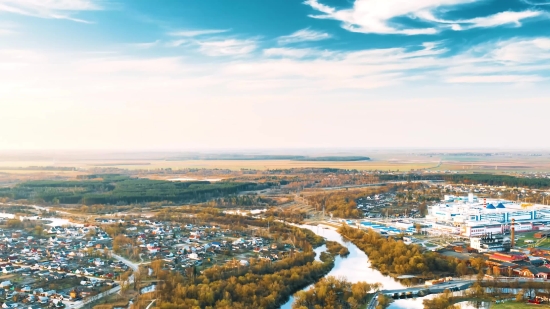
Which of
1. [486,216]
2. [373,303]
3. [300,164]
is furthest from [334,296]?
[300,164]

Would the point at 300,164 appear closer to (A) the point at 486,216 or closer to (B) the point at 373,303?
(A) the point at 486,216

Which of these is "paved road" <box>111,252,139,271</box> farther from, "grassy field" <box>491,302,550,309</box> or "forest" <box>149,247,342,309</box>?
"grassy field" <box>491,302,550,309</box>

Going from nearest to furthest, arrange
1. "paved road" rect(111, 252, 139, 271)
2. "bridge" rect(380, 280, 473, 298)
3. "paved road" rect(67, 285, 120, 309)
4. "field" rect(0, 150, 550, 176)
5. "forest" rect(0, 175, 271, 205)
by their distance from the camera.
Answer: "paved road" rect(67, 285, 120, 309) → "bridge" rect(380, 280, 473, 298) → "paved road" rect(111, 252, 139, 271) → "forest" rect(0, 175, 271, 205) → "field" rect(0, 150, 550, 176)

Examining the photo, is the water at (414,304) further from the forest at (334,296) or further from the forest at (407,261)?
the forest at (407,261)

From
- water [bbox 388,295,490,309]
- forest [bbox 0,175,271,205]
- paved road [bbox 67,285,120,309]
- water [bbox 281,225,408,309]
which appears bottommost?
water [bbox 388,295,490,309]

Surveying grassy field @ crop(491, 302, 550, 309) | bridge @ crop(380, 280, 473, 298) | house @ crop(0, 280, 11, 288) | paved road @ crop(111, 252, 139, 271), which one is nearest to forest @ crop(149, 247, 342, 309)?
paved road @ crop(111, 252, 139, 271)

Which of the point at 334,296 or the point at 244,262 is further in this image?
the point at 244,262
